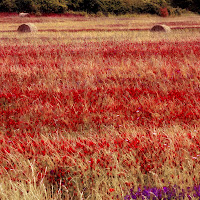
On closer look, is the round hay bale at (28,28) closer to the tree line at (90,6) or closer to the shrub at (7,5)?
the tree line at (90,6)

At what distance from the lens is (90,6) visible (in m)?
55.5

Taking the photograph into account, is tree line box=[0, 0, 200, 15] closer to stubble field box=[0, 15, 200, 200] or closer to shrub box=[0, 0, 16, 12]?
shrub box=[0, 0, 16, 12]

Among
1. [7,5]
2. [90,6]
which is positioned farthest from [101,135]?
[90,6]

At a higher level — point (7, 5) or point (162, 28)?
point (7, 5)

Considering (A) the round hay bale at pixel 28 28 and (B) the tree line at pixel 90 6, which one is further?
(B) the tree line at pixel 90 6

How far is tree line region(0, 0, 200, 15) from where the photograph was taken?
172 ft

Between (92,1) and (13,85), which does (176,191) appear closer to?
(13,85)

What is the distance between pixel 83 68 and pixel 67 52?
4107mm

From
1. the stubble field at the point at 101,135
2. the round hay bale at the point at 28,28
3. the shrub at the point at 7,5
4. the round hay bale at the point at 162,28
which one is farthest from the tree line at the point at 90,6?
the stubble field at the point at 101,135

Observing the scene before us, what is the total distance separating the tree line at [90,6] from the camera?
52491 mm

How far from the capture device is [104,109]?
5.36 meters

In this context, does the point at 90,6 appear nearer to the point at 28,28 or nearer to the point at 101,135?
the point at 28,28

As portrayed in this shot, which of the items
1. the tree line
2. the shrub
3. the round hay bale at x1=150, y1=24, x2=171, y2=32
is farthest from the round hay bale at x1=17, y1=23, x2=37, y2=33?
the shrub

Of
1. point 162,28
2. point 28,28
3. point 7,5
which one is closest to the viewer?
point 162,28
